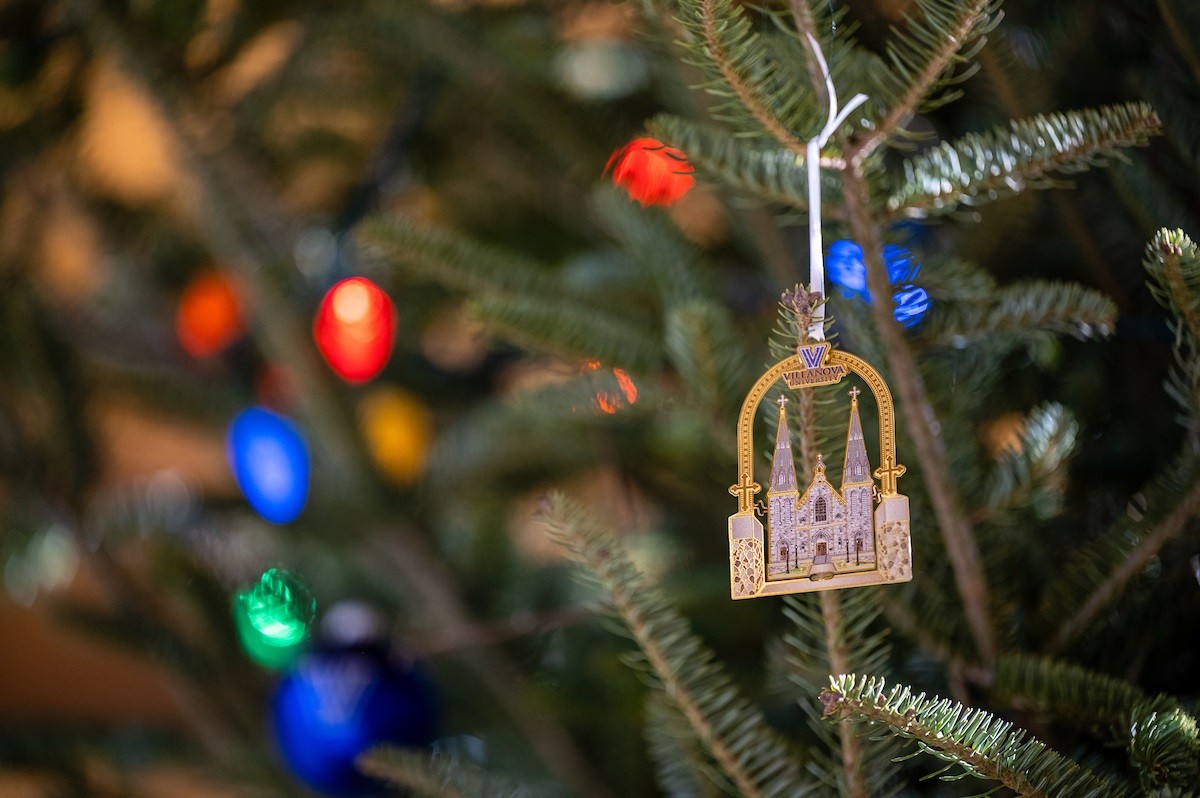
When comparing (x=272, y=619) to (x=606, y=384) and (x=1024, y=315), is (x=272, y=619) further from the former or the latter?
(x=1024, y=315)

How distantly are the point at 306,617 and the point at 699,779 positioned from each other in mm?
433

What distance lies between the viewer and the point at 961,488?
45 centimetres

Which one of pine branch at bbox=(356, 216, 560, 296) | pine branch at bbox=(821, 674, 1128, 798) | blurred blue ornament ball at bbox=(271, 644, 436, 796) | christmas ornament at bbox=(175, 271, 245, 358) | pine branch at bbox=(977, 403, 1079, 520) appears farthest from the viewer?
christmas ornament at bbox=(175, 271, 245, 358)

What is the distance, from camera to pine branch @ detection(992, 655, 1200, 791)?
1.13 ft

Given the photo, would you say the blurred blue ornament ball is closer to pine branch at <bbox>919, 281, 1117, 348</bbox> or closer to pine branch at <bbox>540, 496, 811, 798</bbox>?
pine branch at <bbox>540, 496, 811, 798</bbox>

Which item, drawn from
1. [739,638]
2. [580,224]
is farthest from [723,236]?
[739,638]

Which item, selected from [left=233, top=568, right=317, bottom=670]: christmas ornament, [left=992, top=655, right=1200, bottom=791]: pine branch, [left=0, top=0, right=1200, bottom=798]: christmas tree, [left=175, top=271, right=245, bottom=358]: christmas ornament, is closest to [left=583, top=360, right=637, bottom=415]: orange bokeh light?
[left=0, top=0, right=1200, bottom=798]: christmas tree

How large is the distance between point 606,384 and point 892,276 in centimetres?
18

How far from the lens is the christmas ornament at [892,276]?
41 cm

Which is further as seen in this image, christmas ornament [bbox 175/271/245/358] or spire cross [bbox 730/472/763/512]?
christmas ornament [bbox 175/271/245/358]

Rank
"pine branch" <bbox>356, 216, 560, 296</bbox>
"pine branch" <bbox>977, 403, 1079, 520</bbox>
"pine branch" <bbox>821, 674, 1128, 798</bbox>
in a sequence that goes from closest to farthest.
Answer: "pine branch" <bbox>821, 674, 1128, 798</bbox> → "pine branch" <bbox>977, 403, 1079, 520</bbox> → "pine branch" <bbox>356, 216, 560, 296</bbox>

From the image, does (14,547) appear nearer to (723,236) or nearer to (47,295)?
(47,295)

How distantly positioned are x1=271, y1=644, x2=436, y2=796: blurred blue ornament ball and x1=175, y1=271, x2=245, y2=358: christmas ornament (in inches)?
17.0

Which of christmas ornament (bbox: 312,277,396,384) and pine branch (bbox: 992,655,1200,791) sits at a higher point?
pine branch (bbox: 992,655,1200,791)
